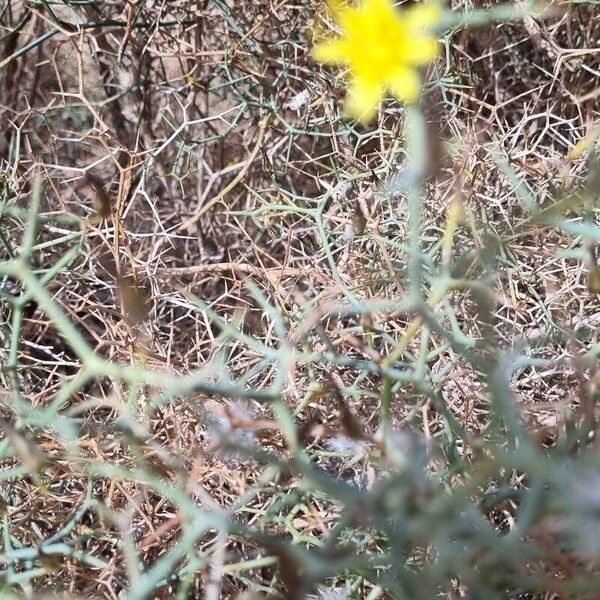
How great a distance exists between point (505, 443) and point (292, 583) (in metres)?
0.32

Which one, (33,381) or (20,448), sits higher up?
(33,381)

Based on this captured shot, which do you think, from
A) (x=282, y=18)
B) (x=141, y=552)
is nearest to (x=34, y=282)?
(x=141, y=552)

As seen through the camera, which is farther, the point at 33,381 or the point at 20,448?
the point at 33,381

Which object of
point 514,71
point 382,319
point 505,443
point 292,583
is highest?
point 514,71

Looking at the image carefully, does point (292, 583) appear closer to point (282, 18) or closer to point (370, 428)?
point (370, 428)

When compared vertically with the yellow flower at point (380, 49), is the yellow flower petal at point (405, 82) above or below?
below

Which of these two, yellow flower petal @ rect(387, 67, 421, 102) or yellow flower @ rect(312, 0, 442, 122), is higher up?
yellow flower @ rect(312, 0, 442, 122)

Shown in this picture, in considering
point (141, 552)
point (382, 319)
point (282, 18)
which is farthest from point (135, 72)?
point (141, 552)

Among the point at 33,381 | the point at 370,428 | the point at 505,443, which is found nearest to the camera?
the point at 505,443

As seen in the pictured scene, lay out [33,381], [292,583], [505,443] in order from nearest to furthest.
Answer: [292,583], [505,443], [33,381]

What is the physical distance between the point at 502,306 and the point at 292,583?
56cm

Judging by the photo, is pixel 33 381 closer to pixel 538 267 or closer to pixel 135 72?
pixel 135 72

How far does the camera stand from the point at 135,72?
4.16 ft

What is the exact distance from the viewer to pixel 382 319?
0.92 m
